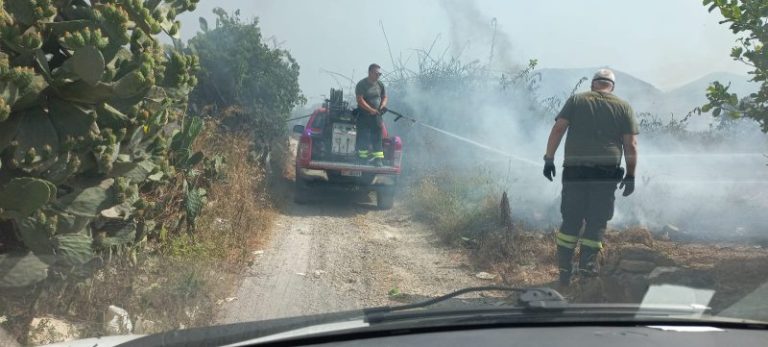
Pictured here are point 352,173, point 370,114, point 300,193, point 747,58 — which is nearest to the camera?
point 747,58

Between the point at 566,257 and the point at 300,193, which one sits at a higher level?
the point at 566,257

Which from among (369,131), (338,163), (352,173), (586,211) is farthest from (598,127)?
(369,131)

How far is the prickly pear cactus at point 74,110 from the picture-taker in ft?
13.1

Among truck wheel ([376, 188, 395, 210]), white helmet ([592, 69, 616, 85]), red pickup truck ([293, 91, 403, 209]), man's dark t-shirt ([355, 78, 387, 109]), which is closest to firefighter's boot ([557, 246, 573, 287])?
white helmet ([592, 69, 616, 85])

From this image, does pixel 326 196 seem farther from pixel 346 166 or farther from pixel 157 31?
pixel 157 31

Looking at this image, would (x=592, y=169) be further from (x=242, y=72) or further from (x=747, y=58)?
(x=242, y=72)

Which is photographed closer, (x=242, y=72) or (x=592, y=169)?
(x=592, y=169)

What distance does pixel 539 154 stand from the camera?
Answer: 38.1 ft

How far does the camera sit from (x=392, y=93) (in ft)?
53.6

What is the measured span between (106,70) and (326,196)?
7755 mm

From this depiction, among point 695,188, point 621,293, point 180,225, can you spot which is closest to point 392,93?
point 695,188

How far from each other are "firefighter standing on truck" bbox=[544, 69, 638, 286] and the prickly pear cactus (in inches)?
142

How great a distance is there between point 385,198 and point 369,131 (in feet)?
3.89

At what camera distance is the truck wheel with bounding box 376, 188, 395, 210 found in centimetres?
1102
